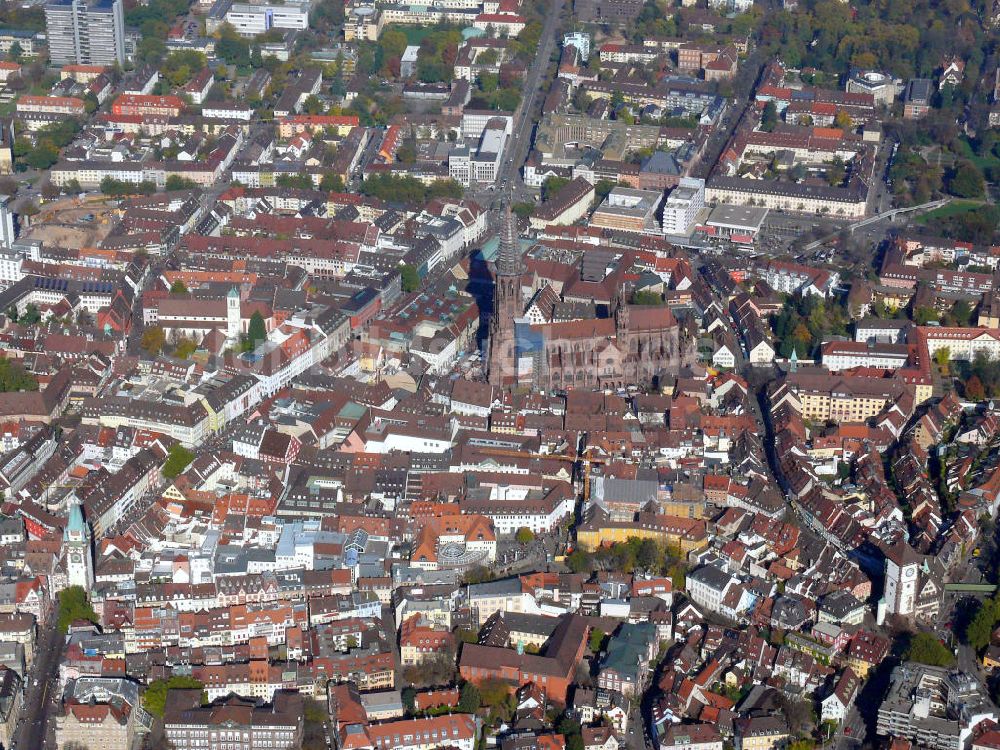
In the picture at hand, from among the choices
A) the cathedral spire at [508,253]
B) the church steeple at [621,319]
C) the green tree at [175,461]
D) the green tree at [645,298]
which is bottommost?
the green tree at [175,461]

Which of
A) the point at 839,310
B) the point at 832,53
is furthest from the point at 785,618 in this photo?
the point at 832,53

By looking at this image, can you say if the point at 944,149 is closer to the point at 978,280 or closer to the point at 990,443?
the point at 978,280

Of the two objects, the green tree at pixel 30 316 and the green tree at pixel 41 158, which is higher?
the green tree at pixel 30 316

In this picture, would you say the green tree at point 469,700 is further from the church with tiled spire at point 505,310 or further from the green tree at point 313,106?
the green tree at point 313,106


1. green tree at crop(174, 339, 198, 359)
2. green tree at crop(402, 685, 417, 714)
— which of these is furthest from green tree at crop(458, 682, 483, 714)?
green tree at crop(174, 339, 198, 359)

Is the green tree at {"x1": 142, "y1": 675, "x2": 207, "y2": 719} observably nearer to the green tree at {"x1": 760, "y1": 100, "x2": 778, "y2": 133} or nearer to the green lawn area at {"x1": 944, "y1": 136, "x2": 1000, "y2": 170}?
the green tree at {"x1": 760, "y1": 100, "x2": 778, "y2": 133}

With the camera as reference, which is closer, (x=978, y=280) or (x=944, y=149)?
(x=978, y=280)

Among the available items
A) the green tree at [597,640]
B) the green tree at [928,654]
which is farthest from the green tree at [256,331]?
the green tree at [928,654]
